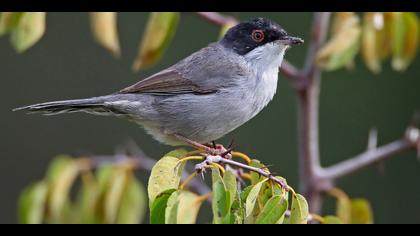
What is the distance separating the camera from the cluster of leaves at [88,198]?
4547 mm

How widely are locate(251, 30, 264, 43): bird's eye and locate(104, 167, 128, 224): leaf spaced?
3.97 feet

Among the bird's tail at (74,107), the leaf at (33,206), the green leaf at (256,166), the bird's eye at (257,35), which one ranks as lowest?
the leaf at (33,206)

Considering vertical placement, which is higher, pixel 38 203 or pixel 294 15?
pixel 294 15

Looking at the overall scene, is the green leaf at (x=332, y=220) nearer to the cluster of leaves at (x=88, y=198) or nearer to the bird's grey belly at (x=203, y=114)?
the bird's grey belly at (x=203, y=114)

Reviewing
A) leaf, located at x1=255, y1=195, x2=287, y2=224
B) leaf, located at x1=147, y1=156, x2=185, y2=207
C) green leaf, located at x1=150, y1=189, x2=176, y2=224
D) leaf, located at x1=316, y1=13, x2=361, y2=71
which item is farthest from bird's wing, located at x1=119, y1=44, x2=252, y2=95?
leaf, located at x1=255, y1=195, x2=287, y2=224

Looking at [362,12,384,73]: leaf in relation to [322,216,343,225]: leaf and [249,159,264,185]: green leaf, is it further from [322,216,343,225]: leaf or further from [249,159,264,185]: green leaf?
[249,159,264,185]: green leaf

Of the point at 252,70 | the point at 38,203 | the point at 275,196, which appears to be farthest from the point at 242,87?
the point at 275,196

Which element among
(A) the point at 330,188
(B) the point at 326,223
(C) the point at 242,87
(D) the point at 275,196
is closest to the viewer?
(D) the point at 275,196

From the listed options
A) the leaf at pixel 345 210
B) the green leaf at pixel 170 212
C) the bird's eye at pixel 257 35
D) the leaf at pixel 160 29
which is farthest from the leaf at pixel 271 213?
the bird's eye at pixel 257 35

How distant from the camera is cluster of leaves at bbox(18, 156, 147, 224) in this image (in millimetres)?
4547

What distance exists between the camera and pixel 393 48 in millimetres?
4730

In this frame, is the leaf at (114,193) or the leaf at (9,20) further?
the leaf at (114,193)

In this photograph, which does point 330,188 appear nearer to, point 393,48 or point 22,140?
point 393,48

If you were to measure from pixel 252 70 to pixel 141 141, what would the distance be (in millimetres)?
5674
